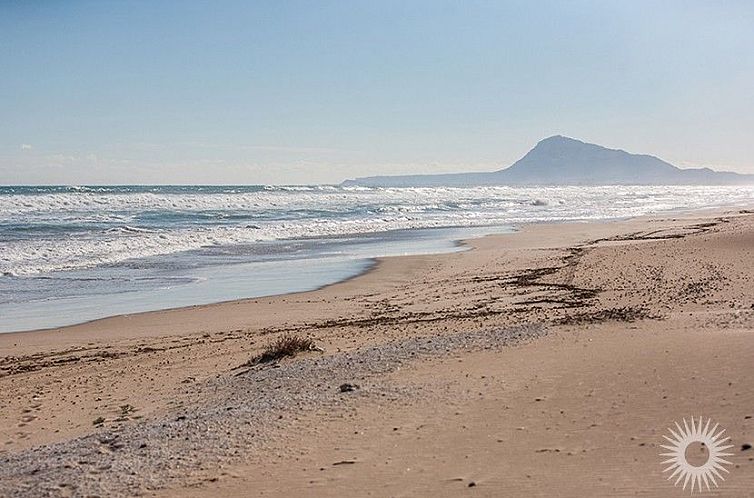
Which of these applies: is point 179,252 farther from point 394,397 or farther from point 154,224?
point 394,397

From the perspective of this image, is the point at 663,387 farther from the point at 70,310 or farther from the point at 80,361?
the point at 70,310

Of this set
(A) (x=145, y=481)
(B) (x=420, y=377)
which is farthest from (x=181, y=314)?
(A) (x=145, y=481)

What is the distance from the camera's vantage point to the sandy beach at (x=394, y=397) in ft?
16.0

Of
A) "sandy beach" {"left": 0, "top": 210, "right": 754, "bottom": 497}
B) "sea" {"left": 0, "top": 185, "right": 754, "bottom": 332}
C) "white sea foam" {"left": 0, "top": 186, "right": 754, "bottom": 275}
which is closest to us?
"sandy beach" {"left": 0, "top": 210, "right": 754, "bottom": 497}

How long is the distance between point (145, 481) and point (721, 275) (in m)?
11.3

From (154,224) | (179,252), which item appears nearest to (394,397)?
(179,252)

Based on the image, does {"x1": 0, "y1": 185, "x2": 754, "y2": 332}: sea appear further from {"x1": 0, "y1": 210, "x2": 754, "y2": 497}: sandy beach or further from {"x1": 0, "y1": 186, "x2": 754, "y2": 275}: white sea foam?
{"x1": 0, "y1": 210, "x2": 754, "y2": 497}: sandy beach

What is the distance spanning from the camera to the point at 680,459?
4.74 metres

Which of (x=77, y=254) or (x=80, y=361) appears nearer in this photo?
(x=80, y=361)

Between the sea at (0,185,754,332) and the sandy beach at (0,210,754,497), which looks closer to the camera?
the sandy beach at (0,210,754,497)

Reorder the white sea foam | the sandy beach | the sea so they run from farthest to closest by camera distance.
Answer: the white sea foam
the sea
the sandy beach

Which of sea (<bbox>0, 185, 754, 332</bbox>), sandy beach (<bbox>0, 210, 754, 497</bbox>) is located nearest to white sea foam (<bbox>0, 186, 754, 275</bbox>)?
sea (<bbox>0, 185, 754, 332</bbox>)

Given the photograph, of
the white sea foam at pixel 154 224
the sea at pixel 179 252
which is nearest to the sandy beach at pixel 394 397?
the sea at pixel 179 252

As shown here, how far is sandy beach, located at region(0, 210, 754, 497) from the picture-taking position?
16.0 ft
